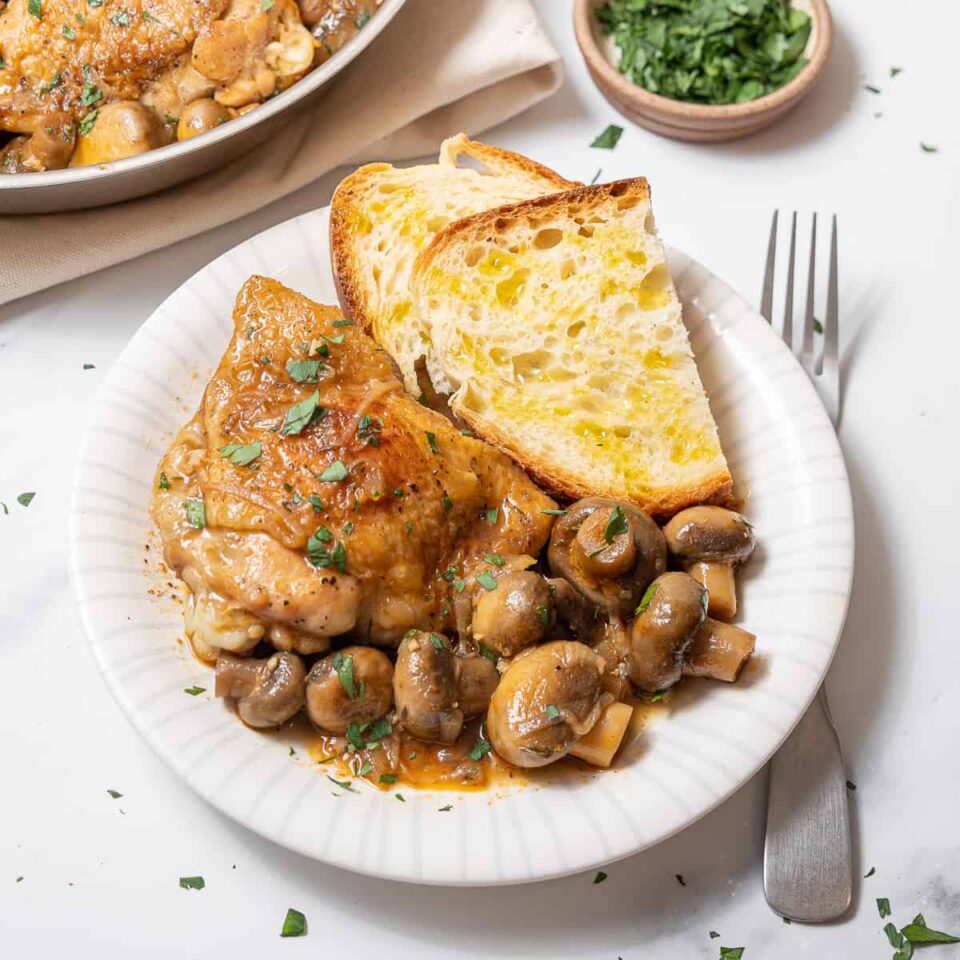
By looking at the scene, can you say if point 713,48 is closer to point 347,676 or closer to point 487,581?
point 487,581

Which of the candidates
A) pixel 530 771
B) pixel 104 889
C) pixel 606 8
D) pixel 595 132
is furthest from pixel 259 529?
pixel 606 8

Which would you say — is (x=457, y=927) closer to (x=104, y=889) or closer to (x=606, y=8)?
(x=104, y=889)

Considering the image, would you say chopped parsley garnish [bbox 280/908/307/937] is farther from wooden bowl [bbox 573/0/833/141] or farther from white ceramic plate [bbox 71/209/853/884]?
wooden bowl [bbox 573/0/833/141]

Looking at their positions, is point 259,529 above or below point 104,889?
above

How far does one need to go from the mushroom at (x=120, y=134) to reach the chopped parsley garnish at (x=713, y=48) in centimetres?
186

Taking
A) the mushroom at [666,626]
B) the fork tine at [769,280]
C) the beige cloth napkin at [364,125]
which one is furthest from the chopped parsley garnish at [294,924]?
the fork tine at [769,280]

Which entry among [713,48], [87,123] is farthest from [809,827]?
[87,123]

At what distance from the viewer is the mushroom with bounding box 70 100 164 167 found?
12.8ft

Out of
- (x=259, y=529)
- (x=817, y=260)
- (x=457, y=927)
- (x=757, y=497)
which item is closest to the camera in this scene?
(x=259, y=529)

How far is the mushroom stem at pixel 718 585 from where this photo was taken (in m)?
3.25

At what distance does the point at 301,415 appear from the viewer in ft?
10.4

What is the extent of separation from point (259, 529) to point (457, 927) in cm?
130

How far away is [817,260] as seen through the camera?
432 cm

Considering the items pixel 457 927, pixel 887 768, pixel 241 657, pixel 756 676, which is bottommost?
pixel 887 768
